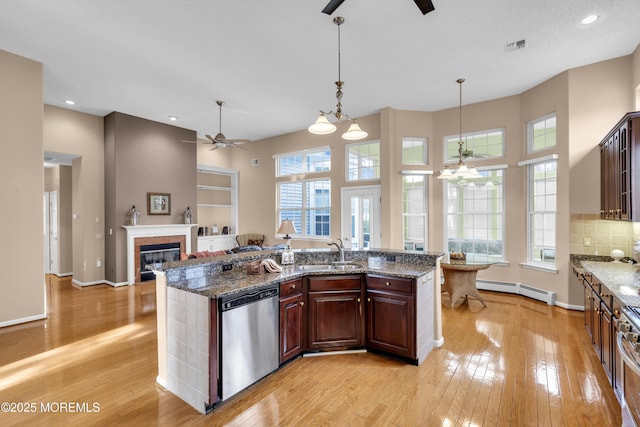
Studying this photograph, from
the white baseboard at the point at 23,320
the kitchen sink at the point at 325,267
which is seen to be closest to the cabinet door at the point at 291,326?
the kitchen sink at the point at 325,267

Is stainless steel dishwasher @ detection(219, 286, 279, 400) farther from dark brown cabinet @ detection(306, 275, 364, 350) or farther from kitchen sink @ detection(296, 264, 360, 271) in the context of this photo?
kitchen sink @ detection(296, 264, 360, 271)

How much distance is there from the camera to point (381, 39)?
3.67 metres

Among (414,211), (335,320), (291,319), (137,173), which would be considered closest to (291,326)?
(291,319)

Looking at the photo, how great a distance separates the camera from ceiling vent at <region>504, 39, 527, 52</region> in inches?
147

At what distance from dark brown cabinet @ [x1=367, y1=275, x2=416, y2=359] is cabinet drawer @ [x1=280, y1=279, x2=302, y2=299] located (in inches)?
29.0

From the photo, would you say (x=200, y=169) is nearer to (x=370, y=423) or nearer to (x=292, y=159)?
(x=292, y=159)

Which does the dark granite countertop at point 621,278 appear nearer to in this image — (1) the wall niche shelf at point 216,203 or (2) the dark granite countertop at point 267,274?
(2) the dark granite countertop at point 267,274

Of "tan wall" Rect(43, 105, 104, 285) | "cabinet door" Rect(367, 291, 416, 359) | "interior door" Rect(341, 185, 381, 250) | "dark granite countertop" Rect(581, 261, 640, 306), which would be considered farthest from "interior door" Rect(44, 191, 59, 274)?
"dark granite countertop" Rect(581, 261, 640, 306)

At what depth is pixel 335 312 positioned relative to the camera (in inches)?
120

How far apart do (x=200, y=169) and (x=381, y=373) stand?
24.0ft

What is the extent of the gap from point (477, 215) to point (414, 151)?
1.78 m

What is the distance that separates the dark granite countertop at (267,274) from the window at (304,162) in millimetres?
4048

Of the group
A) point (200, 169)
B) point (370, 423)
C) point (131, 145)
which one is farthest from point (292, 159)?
point (370, 423)

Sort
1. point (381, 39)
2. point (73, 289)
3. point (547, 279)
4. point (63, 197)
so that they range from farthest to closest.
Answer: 1. point (63, 197)
2. point (73, 289)
3. point (547, 279)
4. point (381, 39)
